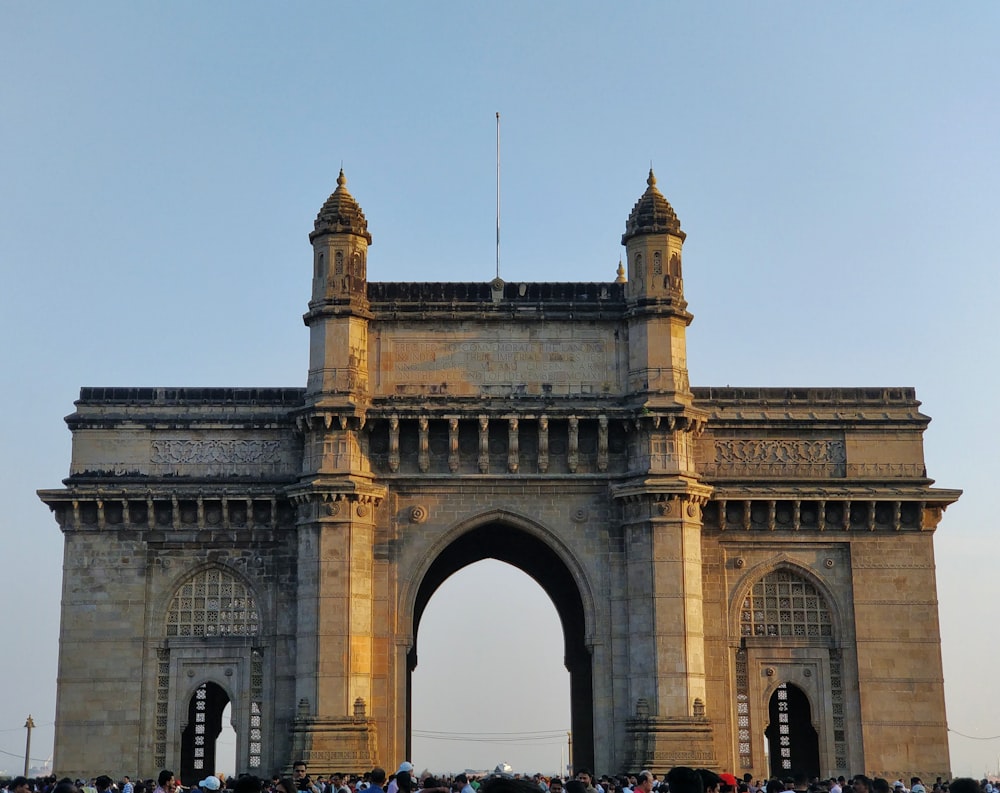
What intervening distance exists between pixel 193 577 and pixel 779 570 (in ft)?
49.8

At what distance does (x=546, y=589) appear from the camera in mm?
46469

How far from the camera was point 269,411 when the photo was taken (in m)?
40.5

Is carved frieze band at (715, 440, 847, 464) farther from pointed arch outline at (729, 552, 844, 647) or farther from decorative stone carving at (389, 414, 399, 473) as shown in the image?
decorative stone carving at (389, 414, 399, 473)

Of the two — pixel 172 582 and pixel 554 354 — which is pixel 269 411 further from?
pixel 554 354

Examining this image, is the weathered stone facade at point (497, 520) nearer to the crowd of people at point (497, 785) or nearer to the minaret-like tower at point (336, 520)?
the minaret-like tower at point (336, 520)

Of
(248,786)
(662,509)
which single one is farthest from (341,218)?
(248,786)

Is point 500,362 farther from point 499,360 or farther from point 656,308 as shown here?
point 656,308

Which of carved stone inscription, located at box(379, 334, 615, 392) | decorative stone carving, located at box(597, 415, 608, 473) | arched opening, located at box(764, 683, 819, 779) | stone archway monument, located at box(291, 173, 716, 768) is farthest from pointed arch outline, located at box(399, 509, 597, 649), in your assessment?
arched opening, located at box(764, 683, 819, 779)

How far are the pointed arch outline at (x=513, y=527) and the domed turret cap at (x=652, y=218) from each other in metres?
7.95

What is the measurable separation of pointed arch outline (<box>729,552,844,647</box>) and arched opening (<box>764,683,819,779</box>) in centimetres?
342

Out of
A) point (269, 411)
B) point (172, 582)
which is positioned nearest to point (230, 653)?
point (172, 582)

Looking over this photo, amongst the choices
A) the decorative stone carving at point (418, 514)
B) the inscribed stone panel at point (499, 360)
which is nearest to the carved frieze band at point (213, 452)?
the inscribed stone panel at point (499, 360)

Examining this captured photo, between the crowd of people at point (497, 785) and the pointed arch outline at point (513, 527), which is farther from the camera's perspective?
the pointed arch outline at point (513, 527)

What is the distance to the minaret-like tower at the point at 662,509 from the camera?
1467 inches
